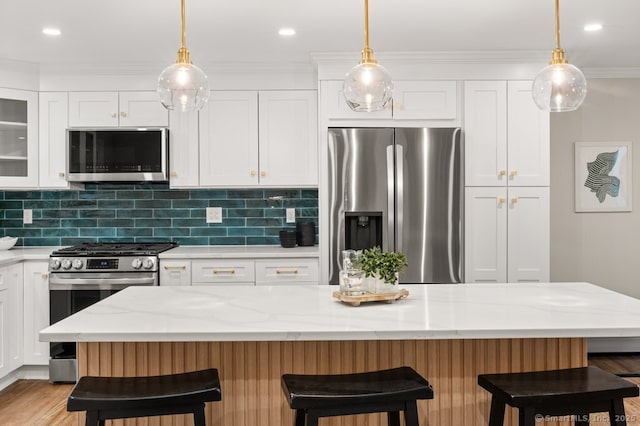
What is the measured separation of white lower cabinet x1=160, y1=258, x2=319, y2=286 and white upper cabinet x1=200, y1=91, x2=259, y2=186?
0.66 meters

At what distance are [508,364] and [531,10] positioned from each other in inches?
81.4

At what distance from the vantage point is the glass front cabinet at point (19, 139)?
13.6 ft

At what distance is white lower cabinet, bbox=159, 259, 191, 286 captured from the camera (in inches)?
158

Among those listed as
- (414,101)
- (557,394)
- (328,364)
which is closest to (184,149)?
(414,101)

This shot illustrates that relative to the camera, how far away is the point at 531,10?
124 inches

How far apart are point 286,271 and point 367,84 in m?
2.18

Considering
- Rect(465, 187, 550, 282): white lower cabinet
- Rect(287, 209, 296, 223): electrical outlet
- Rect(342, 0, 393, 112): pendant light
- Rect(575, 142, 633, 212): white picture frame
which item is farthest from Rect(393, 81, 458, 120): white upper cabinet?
Rect(342, 0, 393, 112): pendant light

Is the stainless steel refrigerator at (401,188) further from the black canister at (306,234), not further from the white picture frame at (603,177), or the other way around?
the white picture frame at (603,177)

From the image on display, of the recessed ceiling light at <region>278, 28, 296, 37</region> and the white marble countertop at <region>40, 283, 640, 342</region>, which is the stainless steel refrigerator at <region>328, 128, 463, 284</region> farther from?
the white marble countertop at <region>40, 283, 640, 342</region>

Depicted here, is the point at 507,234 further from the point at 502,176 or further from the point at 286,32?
the point at 286,32

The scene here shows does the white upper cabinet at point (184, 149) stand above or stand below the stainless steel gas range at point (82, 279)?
above

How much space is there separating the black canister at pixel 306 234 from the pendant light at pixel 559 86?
8.00 ft

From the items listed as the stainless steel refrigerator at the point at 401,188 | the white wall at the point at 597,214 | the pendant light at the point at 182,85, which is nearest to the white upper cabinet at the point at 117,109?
the stainless steel refrigerator at the point at 401,188

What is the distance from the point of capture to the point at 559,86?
7.17 ft
